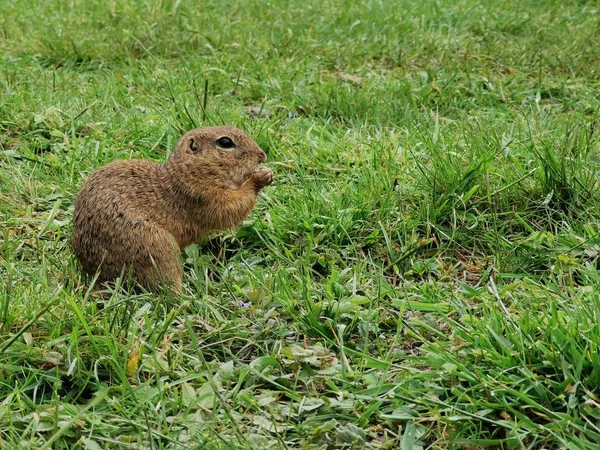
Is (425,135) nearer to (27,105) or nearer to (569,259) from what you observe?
(569,259)

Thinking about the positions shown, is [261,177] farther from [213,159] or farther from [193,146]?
[193,146]

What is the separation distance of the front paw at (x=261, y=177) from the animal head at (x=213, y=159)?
0.14 feet

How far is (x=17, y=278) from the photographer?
3.59 meters

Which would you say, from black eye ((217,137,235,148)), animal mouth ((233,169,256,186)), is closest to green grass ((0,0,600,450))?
animal mouth ((233,169,256,186))

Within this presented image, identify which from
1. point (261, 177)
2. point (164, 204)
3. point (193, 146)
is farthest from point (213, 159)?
point (164, 204)

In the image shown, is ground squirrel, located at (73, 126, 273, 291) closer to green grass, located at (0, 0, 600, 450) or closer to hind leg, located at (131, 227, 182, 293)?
hind leg, located at (131, 227, 182, 293)

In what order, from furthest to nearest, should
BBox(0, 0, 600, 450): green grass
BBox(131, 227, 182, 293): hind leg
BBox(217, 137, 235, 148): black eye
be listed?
BBox(217, 137, 235, 148): black eye, BBox(131, 227, 182, 293): hind leg, BBox(0, 0, 600, 450): green grass

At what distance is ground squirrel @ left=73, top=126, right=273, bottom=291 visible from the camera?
3.62 metres

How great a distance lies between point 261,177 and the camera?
13.6 feet

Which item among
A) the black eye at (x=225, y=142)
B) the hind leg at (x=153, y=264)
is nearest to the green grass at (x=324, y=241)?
the hind leg at (x=153, y=264)

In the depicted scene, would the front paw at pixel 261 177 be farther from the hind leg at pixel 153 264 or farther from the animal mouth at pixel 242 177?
the hind leg at pixel 153 264

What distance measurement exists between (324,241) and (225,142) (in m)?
0.68

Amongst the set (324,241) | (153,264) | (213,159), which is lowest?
(324,241)

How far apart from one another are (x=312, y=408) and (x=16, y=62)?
4.35 m
